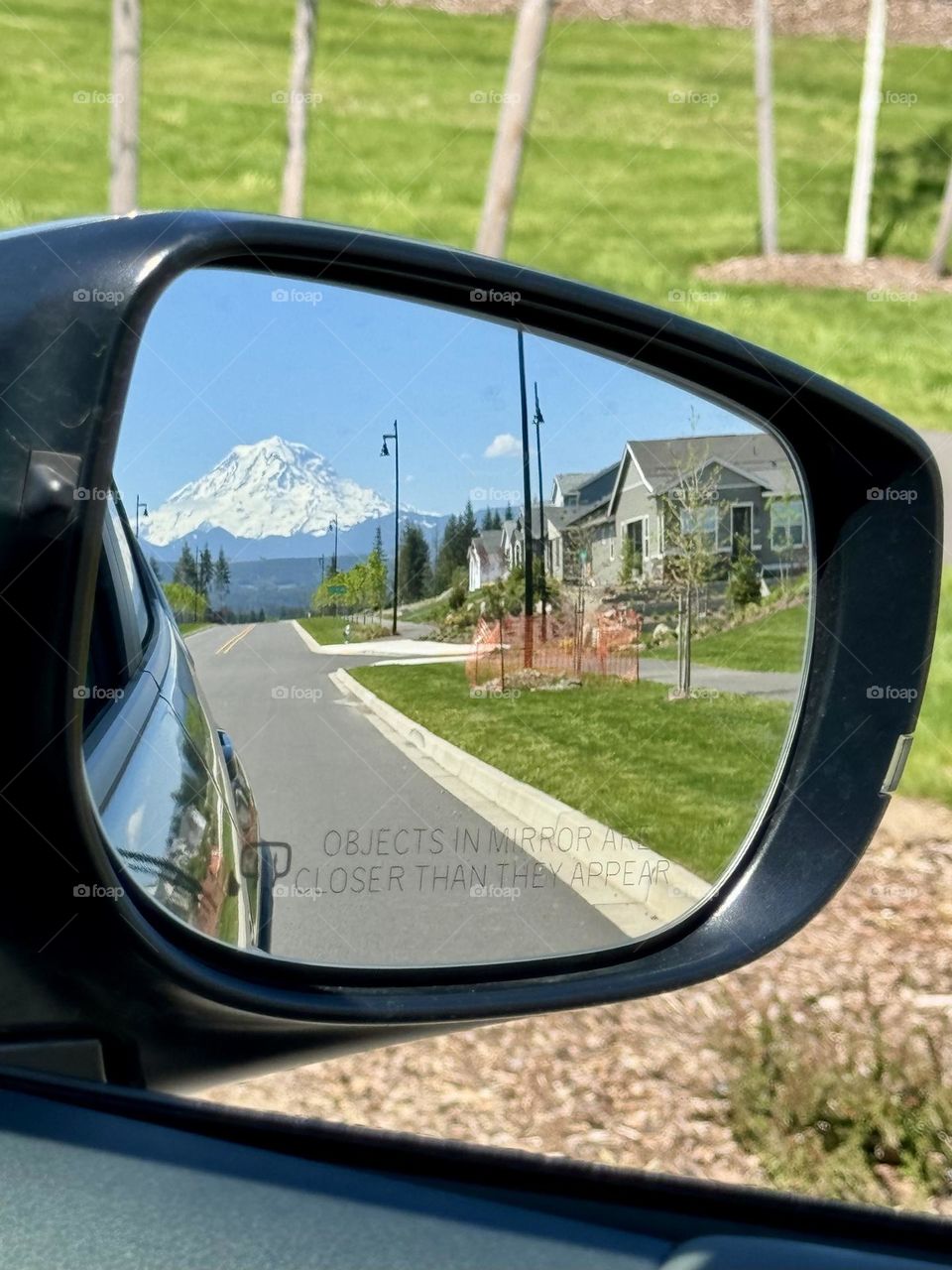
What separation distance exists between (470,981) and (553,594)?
1.46 ft

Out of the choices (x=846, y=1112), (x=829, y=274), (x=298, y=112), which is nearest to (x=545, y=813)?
(x=846, y=1112)

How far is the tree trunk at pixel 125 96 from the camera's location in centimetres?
1441

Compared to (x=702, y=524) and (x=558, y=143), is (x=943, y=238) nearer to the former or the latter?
(x=558, y=143)

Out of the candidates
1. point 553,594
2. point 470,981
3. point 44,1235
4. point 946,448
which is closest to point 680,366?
point 553,594

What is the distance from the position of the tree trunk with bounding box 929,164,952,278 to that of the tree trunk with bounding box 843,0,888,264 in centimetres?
118

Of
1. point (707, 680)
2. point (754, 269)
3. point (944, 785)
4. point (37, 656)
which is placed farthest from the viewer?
point (754, 269)

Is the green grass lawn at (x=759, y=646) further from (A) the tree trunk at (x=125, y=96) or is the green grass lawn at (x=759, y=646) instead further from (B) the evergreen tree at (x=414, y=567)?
(A) the tree trunk at (x=125, y=96)

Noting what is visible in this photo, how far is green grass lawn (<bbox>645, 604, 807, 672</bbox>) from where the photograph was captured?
1.77m

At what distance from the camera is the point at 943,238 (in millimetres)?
18250

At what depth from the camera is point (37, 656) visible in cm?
118

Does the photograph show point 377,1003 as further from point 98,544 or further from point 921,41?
point 921,41

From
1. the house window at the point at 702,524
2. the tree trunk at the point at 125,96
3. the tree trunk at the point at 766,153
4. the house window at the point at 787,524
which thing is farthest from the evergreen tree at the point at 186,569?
the tree trunk at the point at 766,153

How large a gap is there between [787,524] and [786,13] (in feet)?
132

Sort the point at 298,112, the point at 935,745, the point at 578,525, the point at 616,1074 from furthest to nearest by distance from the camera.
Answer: the point at 298,112, the point at 935,745, the point at 616,1074, the point at 578,525
